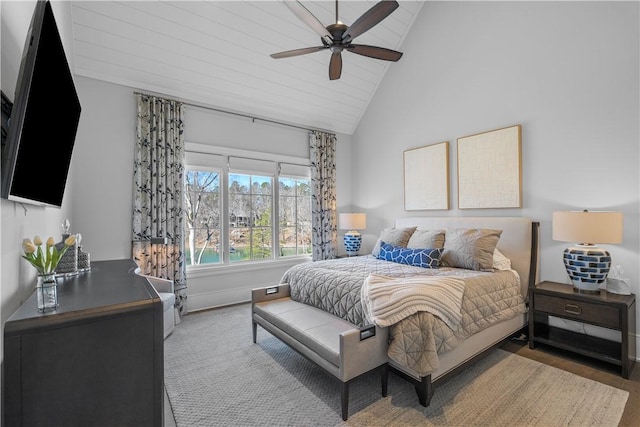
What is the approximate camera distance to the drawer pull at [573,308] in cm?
256

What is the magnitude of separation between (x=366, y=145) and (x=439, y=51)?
182 centimetres

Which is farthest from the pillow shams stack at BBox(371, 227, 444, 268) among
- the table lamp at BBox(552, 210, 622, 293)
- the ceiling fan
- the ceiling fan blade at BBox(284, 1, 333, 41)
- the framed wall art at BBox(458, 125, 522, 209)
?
the ceiling fan blade at BBox(284, 1, 333, 41)

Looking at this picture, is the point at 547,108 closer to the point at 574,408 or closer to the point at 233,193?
the point at 574,408

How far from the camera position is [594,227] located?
2.48 meters

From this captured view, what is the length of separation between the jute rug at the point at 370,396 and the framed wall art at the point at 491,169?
1728mm

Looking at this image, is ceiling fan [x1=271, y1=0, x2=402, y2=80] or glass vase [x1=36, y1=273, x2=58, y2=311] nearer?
glass vase [x1=36, y1=273, x2=58, y2=311]

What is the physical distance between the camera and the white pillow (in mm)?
3080

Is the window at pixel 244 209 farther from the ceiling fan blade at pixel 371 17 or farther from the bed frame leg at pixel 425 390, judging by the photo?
the bed frame leg at pixel 425 390

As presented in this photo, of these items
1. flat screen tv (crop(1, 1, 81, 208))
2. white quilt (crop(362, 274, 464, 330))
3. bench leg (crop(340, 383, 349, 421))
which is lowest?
bench leg (crop(340, 383, 349, 421))

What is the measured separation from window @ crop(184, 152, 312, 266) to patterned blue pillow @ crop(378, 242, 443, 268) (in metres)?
1.89

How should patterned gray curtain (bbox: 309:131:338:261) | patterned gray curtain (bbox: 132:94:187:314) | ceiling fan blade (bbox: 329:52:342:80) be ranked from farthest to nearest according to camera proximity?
1. patterned gray curtain (bbox: 309:131:338:261)
2. patterned gray curtain (bbox: 132:94:187:314)
3. ceiling fan blade (bbox: 329:52:342:80)

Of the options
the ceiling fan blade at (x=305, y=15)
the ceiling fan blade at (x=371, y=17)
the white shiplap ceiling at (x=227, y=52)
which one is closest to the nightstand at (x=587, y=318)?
the ceiling fan blade at (x=371, y=17)

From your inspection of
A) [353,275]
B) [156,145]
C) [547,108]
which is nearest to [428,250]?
[353,275]

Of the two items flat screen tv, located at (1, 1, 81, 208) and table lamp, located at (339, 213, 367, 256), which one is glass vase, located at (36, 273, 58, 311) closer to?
flat screen tv, located at (1, 1, 81, 208)
